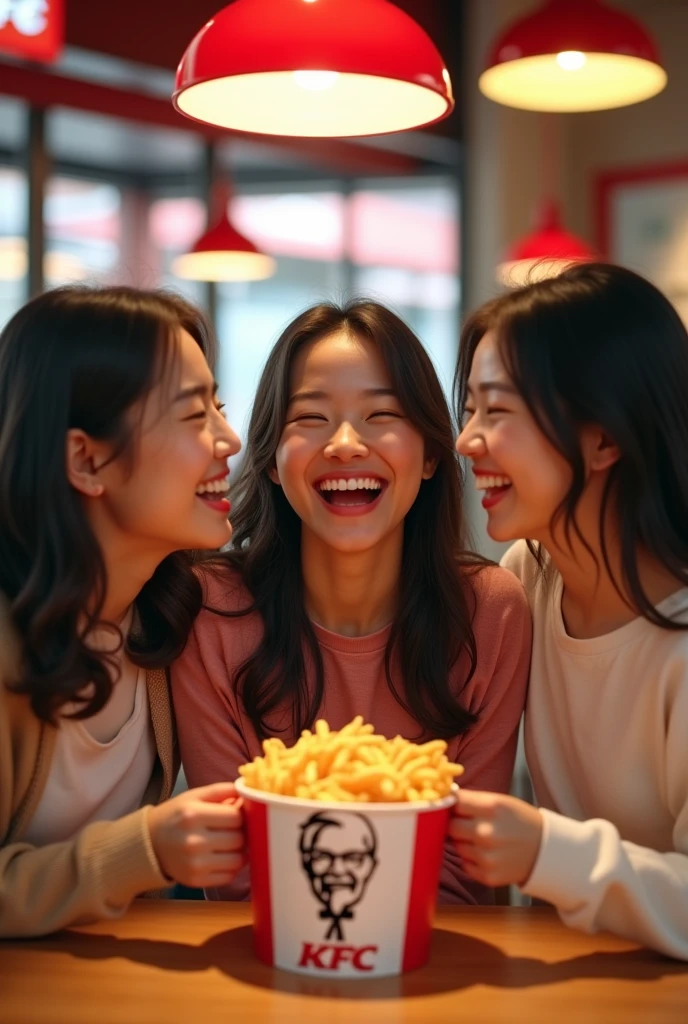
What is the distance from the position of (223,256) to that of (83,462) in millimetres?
3212

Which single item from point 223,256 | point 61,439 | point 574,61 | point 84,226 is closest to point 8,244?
point 84,226

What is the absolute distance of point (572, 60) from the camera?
2.56 metres

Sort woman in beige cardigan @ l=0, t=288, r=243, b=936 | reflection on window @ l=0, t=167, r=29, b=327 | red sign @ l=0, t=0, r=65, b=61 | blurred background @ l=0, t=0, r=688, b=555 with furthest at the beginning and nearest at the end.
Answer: reflection on window @ l=0, t=167, r=29, b=327 → blurred background @ l=0, t=0, r=688, b=555 → red sign @ l=0, t=0, r=65, b=61 → woman in beige cardigan @ l=0, t=288, r=243, b=936

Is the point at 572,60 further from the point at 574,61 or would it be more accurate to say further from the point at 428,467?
the point at 428,467

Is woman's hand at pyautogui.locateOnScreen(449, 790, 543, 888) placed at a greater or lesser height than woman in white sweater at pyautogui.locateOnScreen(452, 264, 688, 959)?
lesser

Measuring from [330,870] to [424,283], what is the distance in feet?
21.2

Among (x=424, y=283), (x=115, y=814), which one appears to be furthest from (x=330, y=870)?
(x=424, y=283)

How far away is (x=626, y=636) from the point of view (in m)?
1.73

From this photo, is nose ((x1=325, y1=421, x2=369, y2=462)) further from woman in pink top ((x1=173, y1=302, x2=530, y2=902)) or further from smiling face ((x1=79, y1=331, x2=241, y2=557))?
smiling face ((x1=79, y1=331, x2=241, y2=557))

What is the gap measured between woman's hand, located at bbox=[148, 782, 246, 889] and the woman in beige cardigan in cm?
12

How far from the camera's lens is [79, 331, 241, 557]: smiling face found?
1802 millimetres

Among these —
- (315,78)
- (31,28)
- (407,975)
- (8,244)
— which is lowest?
(407,975)

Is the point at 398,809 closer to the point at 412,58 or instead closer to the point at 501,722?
the point at 501,722

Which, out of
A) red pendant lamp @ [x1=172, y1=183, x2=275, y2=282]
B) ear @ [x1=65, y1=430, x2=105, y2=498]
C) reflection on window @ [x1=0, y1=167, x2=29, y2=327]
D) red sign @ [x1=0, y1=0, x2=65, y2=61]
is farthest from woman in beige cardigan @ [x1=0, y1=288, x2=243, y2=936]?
reflection on window @ [x1=0, y1=167, x2=29, y2=327]
